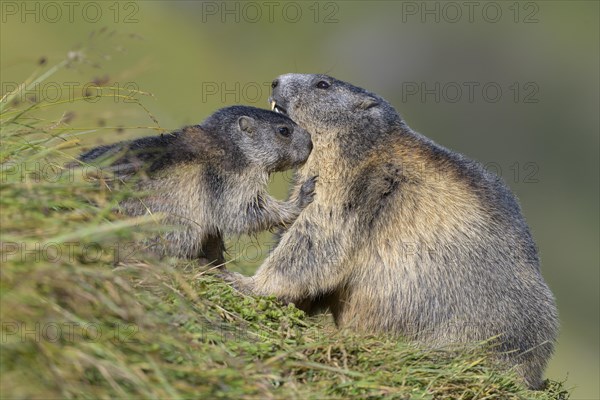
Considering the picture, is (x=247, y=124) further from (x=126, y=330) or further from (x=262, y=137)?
(x=126, y=330)

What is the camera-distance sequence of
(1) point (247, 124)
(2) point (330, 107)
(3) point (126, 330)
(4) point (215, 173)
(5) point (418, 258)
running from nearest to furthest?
(3) point (126, 330), (5) point (418, 258), (4) point (215, 173), (1) point (247, 124), (2) point (330, 107)

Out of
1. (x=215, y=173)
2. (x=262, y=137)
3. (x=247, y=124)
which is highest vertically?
(x=247, y=124)

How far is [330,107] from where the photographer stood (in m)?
10.8

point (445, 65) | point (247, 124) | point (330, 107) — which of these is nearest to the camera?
point (247, 124)

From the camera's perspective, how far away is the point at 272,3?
65.9 m

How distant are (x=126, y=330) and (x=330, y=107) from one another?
5430 mm

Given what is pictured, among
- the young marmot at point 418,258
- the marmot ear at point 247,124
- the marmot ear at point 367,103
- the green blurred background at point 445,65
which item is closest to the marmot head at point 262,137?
the marmot ear at point 247,124

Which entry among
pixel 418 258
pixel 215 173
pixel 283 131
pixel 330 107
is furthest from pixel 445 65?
pixel 418 258

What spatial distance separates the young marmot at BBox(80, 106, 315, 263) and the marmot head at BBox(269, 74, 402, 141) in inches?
9.3

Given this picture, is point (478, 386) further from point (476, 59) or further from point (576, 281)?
point (476, 59)

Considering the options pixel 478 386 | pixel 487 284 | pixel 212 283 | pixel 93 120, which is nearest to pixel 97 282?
pixel 93 120

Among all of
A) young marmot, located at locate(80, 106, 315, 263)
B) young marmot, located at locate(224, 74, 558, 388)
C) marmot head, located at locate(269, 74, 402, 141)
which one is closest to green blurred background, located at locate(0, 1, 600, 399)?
marmot head, located at locate(269, 74, 402, 141)

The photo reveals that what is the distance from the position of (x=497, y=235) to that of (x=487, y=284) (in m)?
0.58

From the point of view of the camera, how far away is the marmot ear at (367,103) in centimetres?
1059
